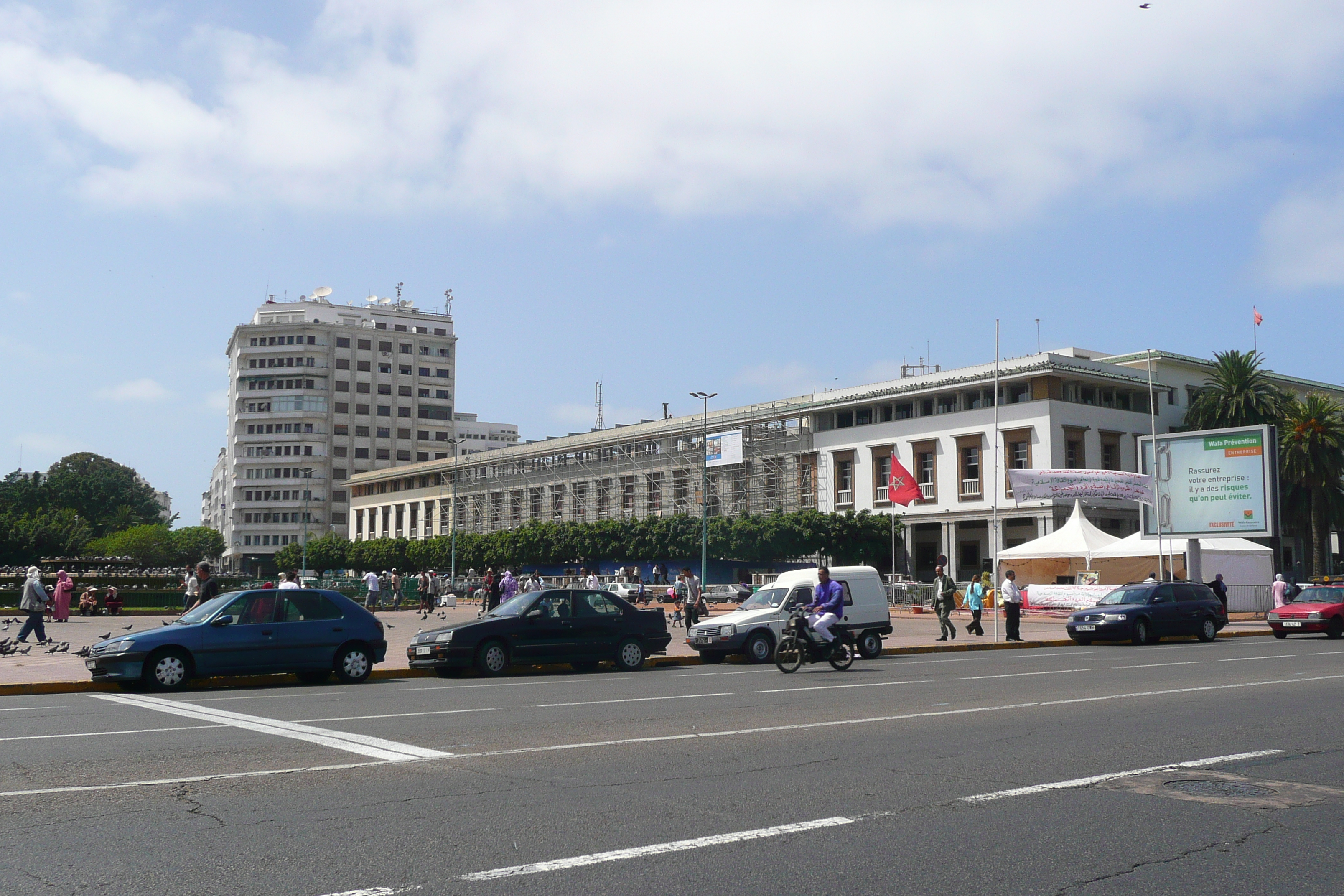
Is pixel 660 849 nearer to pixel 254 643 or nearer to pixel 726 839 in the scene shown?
pixel 726 839

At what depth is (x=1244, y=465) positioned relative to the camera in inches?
1438

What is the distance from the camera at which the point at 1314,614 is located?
2906 cm

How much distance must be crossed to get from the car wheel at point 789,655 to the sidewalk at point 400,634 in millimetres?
4540

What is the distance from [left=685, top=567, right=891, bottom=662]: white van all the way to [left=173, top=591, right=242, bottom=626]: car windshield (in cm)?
838

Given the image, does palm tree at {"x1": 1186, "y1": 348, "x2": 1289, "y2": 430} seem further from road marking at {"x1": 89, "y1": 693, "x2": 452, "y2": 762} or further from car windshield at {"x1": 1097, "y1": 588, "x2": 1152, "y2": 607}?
road marking at {"x1": 89, "y1": 693, "x2": 452, "y2": 762}

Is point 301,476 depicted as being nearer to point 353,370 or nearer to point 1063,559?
point 353,370

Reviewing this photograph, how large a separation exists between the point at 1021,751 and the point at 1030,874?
400cm

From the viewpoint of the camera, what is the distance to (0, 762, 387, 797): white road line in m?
7.52

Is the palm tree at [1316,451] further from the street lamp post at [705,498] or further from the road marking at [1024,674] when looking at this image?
the road marking at [1024,674]

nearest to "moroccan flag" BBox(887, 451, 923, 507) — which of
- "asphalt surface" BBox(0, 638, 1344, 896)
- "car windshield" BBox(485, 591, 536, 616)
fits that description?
"car windshield" BBox(485, 591, 536, 616)

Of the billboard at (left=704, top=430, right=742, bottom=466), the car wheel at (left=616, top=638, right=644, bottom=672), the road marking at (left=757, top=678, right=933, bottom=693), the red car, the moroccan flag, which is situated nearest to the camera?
the road marking at (left=757, top=678, right=933, bottom=693)

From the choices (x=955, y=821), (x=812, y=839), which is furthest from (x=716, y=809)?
(x=955, y=821)

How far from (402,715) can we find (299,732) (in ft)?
5.55

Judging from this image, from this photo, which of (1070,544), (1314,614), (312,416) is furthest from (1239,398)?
(312,416)
